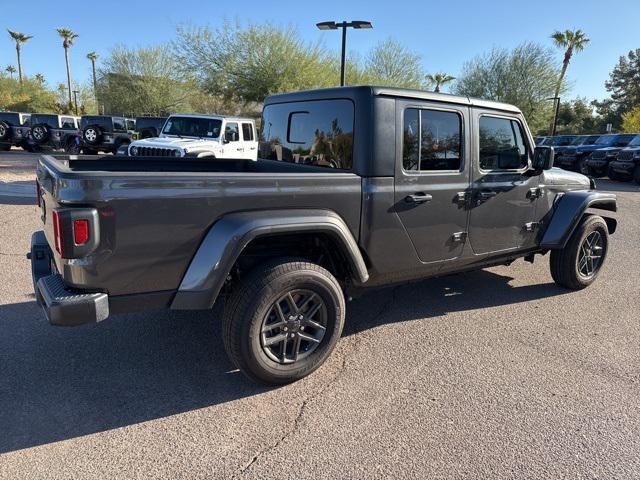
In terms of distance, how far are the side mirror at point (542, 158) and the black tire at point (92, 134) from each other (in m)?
19.3

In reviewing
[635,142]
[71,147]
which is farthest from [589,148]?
[71,147]

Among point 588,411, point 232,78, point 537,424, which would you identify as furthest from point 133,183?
point 232,78

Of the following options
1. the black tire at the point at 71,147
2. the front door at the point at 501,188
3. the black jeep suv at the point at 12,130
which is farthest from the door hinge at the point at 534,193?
the black jeep suv at the point at 12,130

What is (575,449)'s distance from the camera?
2.54 meters

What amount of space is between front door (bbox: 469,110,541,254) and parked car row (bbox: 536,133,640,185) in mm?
15254

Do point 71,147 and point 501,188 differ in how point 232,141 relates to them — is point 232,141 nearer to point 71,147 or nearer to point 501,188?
point 501,188

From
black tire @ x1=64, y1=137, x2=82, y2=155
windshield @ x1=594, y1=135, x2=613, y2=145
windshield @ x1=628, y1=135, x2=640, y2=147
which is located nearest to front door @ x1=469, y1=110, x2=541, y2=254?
windshield @ x1=628, y1=135, x2=640, y2=147

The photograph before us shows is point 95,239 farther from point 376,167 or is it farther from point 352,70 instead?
point 352,70

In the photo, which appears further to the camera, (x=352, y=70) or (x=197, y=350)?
(x=352, y=70)

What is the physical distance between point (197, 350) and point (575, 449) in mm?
2529

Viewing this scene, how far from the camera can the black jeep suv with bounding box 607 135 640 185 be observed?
1653cm

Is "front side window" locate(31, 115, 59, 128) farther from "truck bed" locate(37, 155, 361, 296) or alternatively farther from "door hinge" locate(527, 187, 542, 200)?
"door hinge" locate(527, 187, 542, 200)

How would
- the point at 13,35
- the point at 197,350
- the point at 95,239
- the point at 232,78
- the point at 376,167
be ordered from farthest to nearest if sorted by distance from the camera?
the point at 13,35
the point at 232,78
the point at 197,350
the point at 376,167
the point at 95,239

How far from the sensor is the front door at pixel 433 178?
11.2 ft
